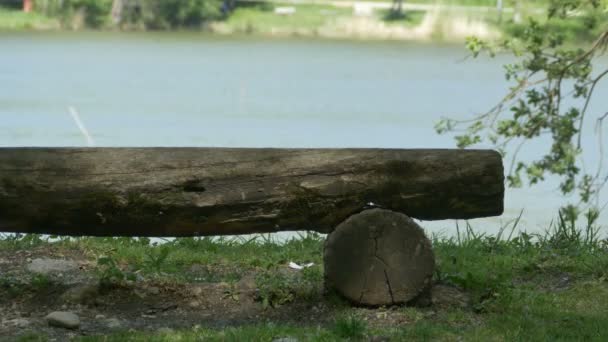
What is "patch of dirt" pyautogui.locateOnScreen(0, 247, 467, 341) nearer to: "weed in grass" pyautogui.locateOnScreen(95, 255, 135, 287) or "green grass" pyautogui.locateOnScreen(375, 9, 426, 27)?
"weed in grass" pyautogui.locateOnScreen(95, 255, 135, 287)

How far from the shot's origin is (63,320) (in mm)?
4465

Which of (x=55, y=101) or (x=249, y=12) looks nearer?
(x=55, y=101)

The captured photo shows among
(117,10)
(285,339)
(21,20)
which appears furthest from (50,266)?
(21,20)

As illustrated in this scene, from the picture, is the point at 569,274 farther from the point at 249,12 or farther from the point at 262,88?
the point at 249,12

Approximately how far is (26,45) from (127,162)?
854 inches

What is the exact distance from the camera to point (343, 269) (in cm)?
472

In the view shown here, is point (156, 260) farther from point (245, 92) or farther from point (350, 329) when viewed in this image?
point (245, 92)

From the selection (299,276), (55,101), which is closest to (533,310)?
(299,276)

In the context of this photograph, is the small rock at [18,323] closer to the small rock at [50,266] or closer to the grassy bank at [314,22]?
the small rock at [50,266]

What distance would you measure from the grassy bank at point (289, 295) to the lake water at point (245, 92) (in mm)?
3849

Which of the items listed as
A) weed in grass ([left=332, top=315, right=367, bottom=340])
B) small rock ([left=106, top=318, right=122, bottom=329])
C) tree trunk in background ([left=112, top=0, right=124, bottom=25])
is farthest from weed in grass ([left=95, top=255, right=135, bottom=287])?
tree trunk in background ([left=112, top=0, right=124, bottom=25])

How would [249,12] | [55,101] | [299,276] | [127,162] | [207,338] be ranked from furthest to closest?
[249,12]
[55,101]
[299,276]
[127,162]
[207,338]

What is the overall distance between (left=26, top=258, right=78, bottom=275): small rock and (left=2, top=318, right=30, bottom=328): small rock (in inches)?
31.1

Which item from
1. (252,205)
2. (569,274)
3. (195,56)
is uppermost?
(252,205)
